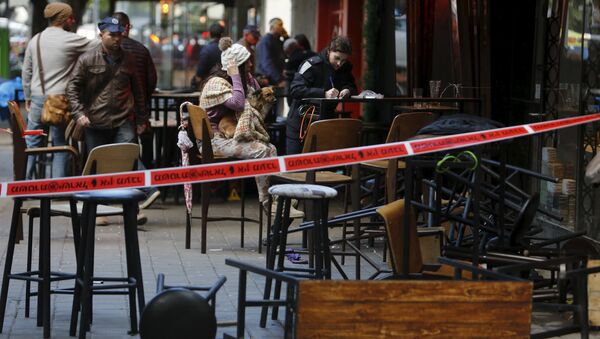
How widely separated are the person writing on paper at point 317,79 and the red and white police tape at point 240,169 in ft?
14.2

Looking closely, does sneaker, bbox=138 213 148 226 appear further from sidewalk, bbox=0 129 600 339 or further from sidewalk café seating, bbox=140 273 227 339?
sidewalk café seating, bbox=140 273 227 339

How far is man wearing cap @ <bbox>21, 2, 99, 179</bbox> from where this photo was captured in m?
12.9

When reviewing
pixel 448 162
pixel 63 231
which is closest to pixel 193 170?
pixel 448 162

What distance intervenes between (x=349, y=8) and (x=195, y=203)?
7.26 meters

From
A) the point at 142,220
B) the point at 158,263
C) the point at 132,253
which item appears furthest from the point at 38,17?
the point at 132,253

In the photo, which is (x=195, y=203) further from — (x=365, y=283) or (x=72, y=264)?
(x=365, y=283)

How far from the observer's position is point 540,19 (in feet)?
37.1

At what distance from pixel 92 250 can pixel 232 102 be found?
152 inches

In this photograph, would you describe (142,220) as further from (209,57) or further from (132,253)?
(209,57)

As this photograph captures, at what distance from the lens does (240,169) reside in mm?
7047

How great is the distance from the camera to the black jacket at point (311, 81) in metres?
11.8

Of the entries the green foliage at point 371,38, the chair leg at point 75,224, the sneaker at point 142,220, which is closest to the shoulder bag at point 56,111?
the sneaker at point 142,220

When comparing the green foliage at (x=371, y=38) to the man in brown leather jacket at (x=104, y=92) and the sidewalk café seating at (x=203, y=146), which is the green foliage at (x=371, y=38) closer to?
the man in brown leather jacket at (x=104, y=92)

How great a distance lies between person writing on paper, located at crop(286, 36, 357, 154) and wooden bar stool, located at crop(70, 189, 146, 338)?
15.0ft
